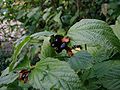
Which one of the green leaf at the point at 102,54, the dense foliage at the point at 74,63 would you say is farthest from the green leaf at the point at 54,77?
the green leaf at the point at 102,54

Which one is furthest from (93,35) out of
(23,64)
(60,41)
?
(23,64)

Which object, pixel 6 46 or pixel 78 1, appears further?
pixel 6 46

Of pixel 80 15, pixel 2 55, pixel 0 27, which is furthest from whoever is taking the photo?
pixel 2 55

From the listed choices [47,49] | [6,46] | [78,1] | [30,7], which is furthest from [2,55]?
[47,49]

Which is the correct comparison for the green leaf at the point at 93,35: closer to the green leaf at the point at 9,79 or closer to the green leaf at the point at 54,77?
the green leaf at the point at 54,77

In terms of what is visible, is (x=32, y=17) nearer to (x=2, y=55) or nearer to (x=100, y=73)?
(x=2, y=55)

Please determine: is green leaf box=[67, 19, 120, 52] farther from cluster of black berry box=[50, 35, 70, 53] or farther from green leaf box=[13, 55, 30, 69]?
green leaf box=[13, 55, 30, 69]
